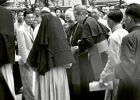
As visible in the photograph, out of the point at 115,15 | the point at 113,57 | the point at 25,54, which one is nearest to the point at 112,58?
the point at 113,57

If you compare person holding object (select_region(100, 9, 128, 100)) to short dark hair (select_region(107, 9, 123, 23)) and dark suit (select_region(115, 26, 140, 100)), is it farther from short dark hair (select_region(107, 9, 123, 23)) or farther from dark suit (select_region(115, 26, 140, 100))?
dark suit (select_region(115, 26, 140, 100))

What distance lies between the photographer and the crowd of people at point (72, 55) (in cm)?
412

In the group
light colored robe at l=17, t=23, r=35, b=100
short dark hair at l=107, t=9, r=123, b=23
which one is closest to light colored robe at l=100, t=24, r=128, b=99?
short dark hair at l=107, t=9, r=123, b=23

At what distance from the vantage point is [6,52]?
4.93 metres

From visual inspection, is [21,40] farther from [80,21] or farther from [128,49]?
[128,49]

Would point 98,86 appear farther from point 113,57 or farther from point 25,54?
point 25,54

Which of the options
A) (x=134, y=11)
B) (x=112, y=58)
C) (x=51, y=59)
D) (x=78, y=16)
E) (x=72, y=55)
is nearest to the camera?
(x=134, y=11)

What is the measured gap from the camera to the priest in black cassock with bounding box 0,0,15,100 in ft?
15.8

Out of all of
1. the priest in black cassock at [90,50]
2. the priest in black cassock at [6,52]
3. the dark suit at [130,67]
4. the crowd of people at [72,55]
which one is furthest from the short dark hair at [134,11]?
the priest in black cassock at [90,50]

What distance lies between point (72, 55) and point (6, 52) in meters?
1.33

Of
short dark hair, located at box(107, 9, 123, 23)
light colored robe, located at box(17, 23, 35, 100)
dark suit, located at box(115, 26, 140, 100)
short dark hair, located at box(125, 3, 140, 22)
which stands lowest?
light colored robe, located at box(17, 23, 35, 100)

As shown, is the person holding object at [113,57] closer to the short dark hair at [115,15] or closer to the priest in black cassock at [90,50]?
the short dark hair at [115,15]

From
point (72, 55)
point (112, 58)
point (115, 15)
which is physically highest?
point (115, 15)

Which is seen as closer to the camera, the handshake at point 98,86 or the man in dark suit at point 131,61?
the man in dark suit at point 131,61
